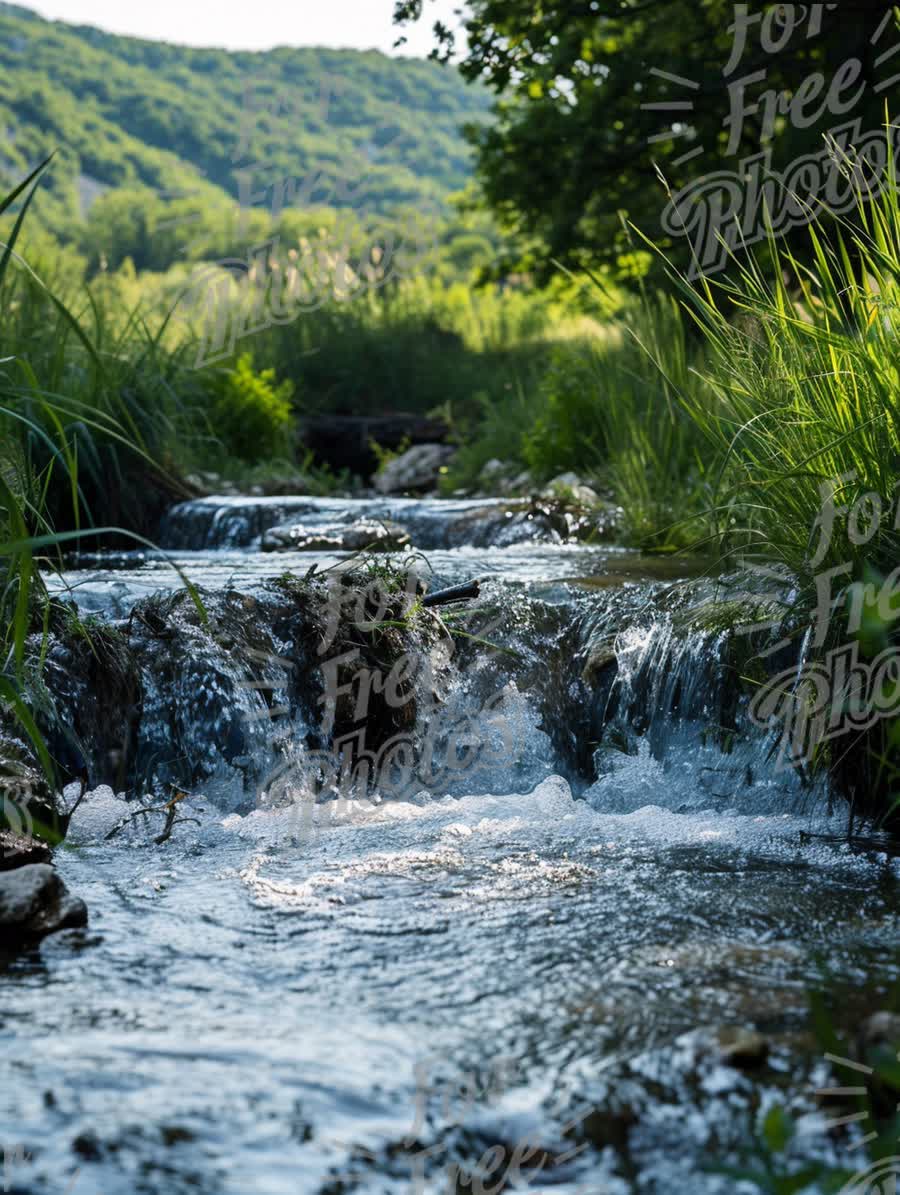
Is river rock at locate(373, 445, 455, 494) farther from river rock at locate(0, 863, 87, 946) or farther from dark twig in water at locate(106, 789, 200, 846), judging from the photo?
river rock at locate(0, 863, 87, 946)

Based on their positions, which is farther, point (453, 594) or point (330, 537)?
point (330, 537)

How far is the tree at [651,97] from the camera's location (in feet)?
29.7

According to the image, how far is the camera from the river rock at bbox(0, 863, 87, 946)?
7.37 ft

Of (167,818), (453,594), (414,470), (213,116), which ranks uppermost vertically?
(213,116)

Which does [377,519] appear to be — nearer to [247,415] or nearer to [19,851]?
[247,415]

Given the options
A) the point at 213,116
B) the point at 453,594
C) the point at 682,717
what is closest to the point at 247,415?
the point at 453,594

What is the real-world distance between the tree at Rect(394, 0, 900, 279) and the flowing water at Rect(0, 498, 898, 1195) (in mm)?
5649

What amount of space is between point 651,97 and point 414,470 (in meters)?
4.08

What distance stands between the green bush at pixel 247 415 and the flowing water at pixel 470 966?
596cm

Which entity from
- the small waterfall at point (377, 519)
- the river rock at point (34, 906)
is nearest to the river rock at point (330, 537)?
the small waterfall at point (377, 519)

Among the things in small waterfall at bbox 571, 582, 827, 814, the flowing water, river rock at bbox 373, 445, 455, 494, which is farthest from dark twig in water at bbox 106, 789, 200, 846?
river rock at bbox 373, 445, 455, 494

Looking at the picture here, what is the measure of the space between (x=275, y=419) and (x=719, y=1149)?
8785mm

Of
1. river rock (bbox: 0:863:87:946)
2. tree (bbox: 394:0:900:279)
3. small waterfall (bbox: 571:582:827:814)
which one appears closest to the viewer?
river rock (bbox: 0:863:87:946)

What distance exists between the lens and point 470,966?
2150mm
